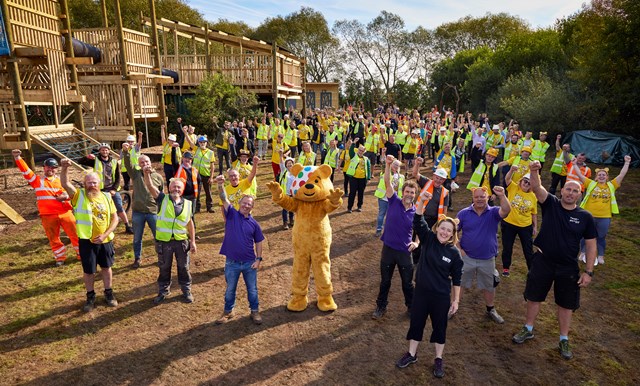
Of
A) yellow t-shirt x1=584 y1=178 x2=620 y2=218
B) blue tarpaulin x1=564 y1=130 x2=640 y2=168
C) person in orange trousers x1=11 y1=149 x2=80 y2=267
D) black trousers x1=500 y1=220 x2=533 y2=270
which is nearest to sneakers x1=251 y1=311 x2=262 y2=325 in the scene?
person in orange trousers x1=11 y1=149 x2=80 y2=267

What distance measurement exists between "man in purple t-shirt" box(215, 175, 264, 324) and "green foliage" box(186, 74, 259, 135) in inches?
638

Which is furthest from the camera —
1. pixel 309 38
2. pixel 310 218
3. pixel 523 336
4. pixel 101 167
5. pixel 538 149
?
pixel 309 38

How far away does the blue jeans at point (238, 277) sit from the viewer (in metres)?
5.88

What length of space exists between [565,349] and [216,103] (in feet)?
64.4

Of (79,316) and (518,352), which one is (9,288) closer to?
(79,316)

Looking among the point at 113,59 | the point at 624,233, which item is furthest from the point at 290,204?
the point at 113,59

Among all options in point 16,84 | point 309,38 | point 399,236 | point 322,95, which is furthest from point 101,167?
point 309,38

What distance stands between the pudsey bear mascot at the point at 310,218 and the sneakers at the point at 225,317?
102cm

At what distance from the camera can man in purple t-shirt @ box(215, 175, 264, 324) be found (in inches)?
228

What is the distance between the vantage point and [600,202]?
7832 millimetres

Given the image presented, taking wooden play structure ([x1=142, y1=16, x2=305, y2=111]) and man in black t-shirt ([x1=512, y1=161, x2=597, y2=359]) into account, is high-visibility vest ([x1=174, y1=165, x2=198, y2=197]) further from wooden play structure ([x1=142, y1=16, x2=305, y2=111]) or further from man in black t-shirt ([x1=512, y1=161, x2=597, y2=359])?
wooden play structure ([x1=142, y1=16, x2=305, y2=111])

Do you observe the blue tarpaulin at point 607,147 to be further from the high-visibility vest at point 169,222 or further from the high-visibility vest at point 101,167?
the high-visibility vest at point 101,167

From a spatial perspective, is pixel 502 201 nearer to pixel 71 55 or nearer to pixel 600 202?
pixel 600 202

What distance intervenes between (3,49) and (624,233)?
56.2ft
